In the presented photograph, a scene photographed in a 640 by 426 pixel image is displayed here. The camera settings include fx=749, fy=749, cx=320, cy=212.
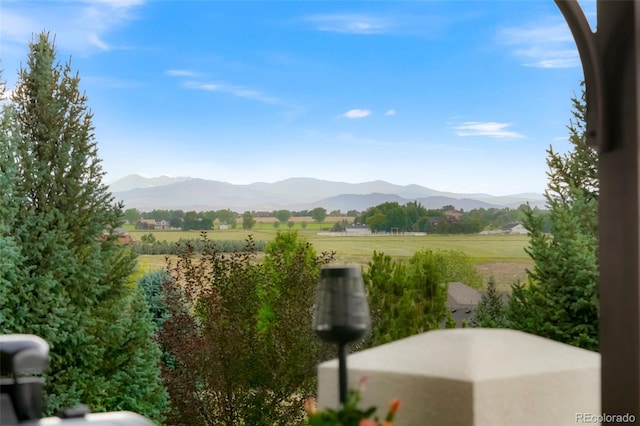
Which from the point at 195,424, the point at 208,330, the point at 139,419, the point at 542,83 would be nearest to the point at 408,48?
the point at 542,83

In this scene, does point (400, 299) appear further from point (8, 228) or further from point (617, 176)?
point (617, 176)

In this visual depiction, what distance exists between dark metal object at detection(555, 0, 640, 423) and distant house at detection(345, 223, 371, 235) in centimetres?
695

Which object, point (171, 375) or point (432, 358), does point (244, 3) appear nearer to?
point (171, 375)

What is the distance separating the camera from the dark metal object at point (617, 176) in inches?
69.2

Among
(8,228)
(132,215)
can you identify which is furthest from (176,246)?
(8,228)

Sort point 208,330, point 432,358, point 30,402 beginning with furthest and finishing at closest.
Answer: point 208,330, point 432,358, point 30,402

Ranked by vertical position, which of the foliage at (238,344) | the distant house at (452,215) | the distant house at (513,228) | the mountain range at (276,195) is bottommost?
the foliage at (238,344)

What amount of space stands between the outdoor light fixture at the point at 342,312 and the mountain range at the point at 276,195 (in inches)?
276

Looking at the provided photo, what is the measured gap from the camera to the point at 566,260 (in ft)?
20.9

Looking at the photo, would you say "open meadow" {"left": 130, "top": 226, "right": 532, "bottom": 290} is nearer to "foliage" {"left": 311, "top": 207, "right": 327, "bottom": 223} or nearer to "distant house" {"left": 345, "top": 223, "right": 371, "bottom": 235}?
"distant house" {"left": 345, "top": 223, "right": 371, "bottom": 235}

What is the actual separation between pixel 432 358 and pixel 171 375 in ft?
18.5

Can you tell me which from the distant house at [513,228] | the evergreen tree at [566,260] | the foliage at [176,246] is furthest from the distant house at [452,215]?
the foliage at [176,246]

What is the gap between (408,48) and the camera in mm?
9766

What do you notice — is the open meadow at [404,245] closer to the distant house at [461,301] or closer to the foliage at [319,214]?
Result: the foliage at [319,214]
